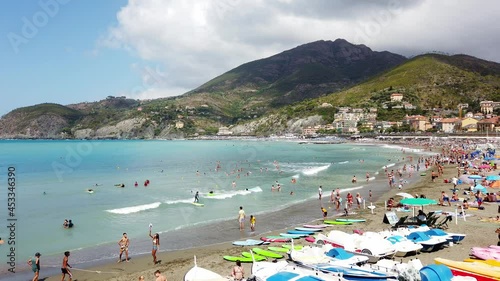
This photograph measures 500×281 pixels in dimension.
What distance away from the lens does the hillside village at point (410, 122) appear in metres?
133

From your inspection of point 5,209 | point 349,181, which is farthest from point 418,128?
point 5,209

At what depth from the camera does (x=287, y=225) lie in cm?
2267

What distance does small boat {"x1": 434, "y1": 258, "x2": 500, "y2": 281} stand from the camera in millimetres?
10757

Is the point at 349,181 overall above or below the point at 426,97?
below

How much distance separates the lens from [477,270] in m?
11.1

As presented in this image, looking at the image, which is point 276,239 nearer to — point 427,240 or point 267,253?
point 267,253

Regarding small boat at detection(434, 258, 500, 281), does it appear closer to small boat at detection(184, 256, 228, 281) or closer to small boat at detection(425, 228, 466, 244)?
small boat at detection(425, 228, 466, 244)

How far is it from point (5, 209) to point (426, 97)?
610ft

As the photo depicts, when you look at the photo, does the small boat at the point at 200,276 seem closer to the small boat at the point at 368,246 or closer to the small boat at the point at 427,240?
the small boat at the point at 368,246

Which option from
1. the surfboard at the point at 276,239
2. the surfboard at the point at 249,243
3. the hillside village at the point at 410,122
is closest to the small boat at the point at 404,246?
the surfboard at the point at 276,239

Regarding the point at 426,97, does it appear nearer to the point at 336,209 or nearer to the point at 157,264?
the point at 336,209

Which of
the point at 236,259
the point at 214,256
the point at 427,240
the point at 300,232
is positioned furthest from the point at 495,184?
the point at 214,256

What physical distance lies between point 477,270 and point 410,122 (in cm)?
15590

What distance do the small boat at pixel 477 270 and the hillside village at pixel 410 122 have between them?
12375 centimetres
